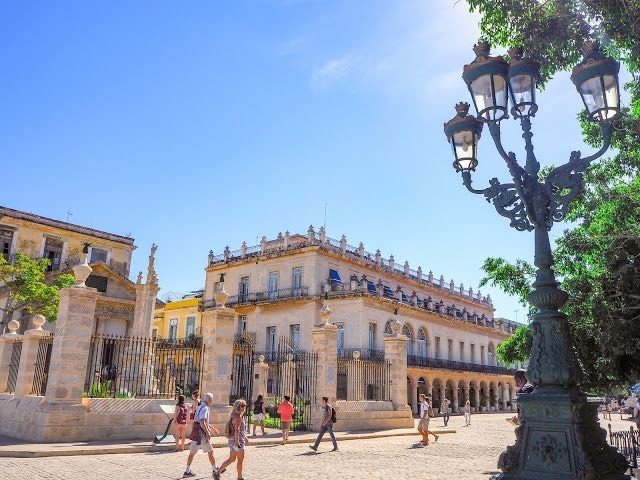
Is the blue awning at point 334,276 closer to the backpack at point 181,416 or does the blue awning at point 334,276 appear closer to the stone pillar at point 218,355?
the stone pillar at point 218,355

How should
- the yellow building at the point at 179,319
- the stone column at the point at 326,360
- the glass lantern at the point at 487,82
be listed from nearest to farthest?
the glass lantern at the point at 487,82
the stone column at the point at 326,360
the yellow building at the point at 179,319

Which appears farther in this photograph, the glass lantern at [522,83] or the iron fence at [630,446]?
the iron fence at [630,446]

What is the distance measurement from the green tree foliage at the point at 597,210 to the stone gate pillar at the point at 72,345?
10049 millimetres

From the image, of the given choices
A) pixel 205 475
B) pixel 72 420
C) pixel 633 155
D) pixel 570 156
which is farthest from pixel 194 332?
pixel 570 156

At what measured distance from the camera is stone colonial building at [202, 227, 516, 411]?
113ft

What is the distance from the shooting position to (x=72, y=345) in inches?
485

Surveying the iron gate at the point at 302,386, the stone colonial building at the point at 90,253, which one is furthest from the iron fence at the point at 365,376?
the stone colonial building at the point at 90,253

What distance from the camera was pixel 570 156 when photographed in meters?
5.48

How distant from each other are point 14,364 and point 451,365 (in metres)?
32.2

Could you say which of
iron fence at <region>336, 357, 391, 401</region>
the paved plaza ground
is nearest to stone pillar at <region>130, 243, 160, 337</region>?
iron fence at <region>336, 357, 391, 401</region>

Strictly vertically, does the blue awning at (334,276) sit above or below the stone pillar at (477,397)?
above

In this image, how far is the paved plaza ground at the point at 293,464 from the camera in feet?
29.4

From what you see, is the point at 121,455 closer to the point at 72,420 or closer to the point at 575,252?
the point at 72,420

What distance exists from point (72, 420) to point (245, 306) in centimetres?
2620
